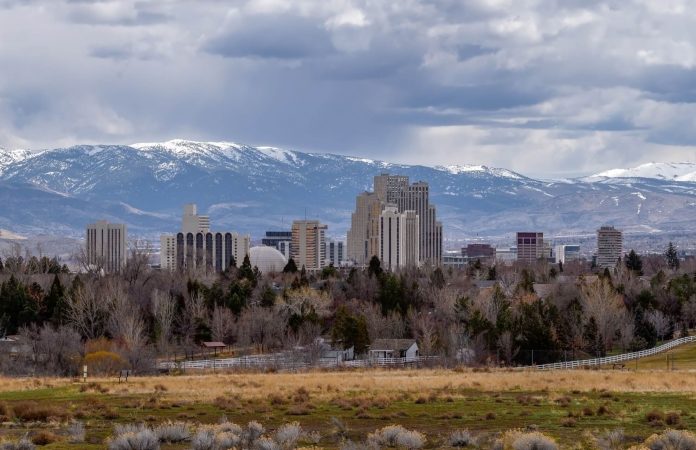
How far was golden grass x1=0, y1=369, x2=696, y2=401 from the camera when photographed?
195 ft

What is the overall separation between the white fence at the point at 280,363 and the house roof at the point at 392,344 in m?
2.16

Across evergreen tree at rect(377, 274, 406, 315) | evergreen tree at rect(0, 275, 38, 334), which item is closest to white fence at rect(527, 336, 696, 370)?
evergreen tree at rect(377, 274, 406, 315)

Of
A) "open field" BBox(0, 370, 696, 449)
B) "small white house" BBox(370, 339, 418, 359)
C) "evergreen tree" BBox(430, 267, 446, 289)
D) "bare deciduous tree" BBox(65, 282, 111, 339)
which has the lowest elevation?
"open field" BBox(0, 370, 696, 449)

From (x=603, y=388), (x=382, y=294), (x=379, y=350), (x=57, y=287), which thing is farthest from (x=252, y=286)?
(x=603, y=388)

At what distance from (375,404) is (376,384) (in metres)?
14.3

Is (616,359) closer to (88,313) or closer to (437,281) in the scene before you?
(88,313)

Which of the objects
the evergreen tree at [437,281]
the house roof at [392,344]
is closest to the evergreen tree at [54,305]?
the house roof at [392,344]

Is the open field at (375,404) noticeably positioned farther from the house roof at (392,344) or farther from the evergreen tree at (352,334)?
the evergreen tree at (352,334)

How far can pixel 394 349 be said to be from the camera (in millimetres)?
107062

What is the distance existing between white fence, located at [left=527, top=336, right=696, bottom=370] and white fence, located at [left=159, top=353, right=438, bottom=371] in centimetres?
1087

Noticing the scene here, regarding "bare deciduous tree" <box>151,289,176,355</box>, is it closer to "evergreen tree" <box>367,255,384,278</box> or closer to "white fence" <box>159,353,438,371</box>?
"white fence" <box>159,353,438,371</box>

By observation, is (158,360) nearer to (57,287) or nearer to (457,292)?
(57,287)

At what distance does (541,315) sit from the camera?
11125 centimetres

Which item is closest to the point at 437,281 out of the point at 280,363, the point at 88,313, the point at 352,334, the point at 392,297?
the point at 392,297
